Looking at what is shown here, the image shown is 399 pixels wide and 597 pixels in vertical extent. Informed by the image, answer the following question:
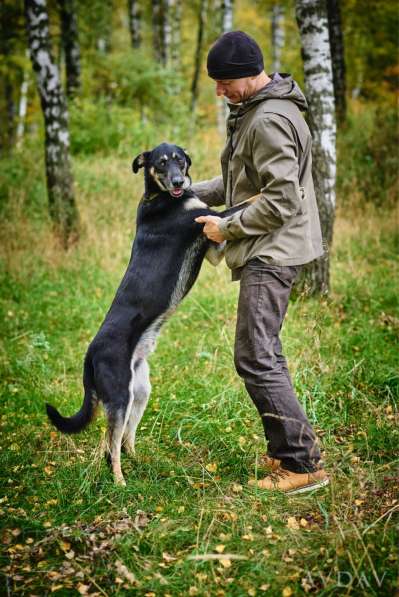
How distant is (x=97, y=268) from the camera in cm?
813

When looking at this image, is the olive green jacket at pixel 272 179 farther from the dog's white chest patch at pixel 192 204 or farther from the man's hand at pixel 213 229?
the dog's white chest patch at pixel 192 204

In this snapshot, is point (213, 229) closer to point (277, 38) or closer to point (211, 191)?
point (211, 191)

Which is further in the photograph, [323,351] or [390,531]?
[323,351]

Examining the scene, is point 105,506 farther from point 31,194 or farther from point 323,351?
point 31,194

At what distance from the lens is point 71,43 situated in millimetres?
14977

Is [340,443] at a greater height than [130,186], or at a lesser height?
lesser

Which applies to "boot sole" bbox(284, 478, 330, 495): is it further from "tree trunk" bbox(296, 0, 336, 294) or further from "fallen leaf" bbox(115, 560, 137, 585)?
"tree trunk" bbox(296, 0, 336, 294)

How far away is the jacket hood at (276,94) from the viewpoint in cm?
330

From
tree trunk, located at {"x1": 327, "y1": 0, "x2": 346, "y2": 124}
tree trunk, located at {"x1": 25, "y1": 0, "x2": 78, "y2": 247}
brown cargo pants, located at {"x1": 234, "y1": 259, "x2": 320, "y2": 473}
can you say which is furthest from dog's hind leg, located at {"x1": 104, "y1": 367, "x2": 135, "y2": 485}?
tree trunk, located at {"x1": 327, "y1": 0, "x2": 346, "y2": 124}

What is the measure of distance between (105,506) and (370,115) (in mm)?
11606

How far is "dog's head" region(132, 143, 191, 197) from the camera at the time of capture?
3.97m

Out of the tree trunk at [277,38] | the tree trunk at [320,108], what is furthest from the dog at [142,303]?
the tree trunk at [277,38]

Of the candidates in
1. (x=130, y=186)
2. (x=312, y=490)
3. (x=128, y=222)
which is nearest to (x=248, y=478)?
(x=312, y=490)

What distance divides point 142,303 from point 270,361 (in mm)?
944
